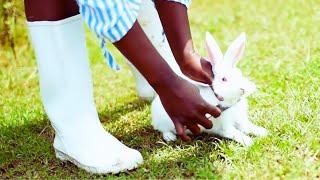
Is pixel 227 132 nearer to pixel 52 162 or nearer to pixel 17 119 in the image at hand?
pixel 52 162

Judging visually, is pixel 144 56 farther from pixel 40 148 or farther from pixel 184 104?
pixel 40 148

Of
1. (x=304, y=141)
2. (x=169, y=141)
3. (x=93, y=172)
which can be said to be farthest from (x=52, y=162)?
(x=304, y=141)

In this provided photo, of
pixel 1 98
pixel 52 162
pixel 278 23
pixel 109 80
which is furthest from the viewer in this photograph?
pixel 278 23

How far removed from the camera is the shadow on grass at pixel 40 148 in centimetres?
234

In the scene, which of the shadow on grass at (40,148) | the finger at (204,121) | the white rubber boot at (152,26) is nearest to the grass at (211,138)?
the shadow on grass at (40,148)

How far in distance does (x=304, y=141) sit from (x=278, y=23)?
189 cm

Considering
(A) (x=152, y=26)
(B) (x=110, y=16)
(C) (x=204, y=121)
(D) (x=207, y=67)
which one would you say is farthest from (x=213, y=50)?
(A) (x=152, y=26)

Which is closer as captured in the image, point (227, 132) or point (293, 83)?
point (227, 132)

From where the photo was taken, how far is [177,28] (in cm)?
227

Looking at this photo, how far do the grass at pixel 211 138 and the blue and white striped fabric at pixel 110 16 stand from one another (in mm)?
478

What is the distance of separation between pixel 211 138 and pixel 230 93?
0.25m

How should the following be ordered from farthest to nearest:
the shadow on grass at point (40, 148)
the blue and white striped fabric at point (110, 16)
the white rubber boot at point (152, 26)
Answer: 1. the white rubber boot at point (152, 26)
2. the shadow on grass at point (40, 148)
3. the blue and white striped fabric at point (110, 16)

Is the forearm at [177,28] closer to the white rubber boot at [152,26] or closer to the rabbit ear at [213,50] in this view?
the rabbit ear at [213,50]

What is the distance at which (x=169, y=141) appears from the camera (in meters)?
2.48
